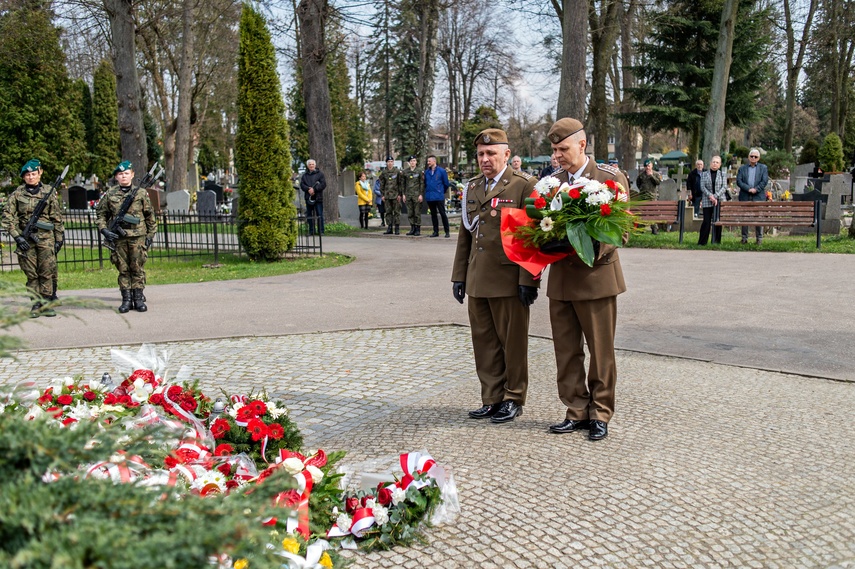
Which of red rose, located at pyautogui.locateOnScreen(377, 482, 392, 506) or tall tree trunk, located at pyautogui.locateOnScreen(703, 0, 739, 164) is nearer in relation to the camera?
red rose, located at pyautogui.locateOnScreen(377, 482, 392, 506)

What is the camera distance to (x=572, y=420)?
5625mm

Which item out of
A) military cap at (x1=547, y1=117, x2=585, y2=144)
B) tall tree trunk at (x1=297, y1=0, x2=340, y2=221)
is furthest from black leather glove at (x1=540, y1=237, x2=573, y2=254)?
tall tree trunk at (x1=297, y1=0, x2=340, y2=221)

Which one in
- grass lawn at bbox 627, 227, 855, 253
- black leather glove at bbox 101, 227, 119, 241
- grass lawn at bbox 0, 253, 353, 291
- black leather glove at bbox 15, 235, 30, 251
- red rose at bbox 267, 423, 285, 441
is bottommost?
red rose at bbox 267, 423, 285, 441

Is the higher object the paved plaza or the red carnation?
the red carnation

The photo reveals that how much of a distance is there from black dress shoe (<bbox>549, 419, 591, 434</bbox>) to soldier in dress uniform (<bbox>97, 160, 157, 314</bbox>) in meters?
7.17

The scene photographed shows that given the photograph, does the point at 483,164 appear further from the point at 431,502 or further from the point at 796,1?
the point at 796,1

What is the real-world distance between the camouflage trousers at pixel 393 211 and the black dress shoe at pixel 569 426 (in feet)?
57.8

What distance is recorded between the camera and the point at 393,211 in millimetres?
23172

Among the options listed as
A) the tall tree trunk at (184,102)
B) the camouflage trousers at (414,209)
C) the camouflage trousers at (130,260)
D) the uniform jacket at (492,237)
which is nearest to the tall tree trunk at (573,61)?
the camouflage trousers at (414,209)

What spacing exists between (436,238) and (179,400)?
16.6 metres

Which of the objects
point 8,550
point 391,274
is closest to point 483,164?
point 8,550

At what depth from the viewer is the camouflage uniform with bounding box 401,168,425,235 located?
72.3 ft

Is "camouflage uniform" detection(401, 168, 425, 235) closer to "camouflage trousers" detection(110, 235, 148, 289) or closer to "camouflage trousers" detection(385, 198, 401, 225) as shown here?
"camouflage trousers" detection(385, 198, 401, 225)

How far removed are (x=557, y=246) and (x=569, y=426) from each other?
1.23m
